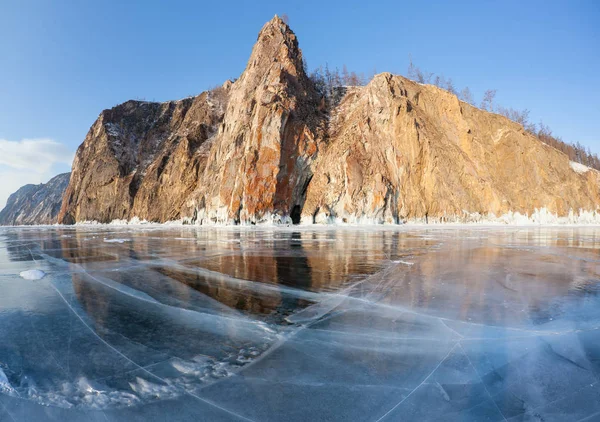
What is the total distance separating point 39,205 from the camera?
5295 inches

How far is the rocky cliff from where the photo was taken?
44.8 m

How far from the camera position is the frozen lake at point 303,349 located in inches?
106

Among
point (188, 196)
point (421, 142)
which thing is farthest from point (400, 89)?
point (188, 196)

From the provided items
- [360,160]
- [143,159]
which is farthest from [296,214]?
[143,159]

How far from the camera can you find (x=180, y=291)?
6.82 m

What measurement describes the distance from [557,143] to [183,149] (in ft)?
330

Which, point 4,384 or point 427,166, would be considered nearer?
point 4,384

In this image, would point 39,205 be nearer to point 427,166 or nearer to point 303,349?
point 427,166

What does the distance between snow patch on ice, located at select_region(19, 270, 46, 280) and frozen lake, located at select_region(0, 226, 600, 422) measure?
0.79m

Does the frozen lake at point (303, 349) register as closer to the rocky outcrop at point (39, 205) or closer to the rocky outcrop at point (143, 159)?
the rocky outcrop at point (143, 159)

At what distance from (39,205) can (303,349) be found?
566ft

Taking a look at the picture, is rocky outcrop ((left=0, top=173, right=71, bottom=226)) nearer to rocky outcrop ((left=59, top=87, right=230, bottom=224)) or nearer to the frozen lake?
rocky outcrop ((left=59, top=87, right=230, bottom=224))

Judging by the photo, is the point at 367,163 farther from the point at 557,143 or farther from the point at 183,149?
the point at 557,143

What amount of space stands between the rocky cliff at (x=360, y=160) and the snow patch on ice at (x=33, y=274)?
35145 millimetres
